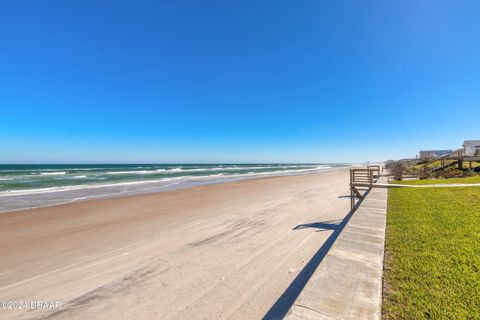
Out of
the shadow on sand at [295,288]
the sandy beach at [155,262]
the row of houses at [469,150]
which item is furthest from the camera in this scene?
the row of houses at [469,150]

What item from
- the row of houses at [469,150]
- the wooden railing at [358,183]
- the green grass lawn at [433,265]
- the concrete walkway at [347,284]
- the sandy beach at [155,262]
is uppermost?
the row of houses at [469,150]

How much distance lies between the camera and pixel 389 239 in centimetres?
462

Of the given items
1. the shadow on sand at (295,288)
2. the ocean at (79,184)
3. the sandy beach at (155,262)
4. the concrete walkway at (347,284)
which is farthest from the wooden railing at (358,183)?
the ocean at (79,184)

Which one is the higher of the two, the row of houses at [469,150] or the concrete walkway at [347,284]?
the row of houses at [469,150]

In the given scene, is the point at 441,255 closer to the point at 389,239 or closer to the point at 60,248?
the point at 389,239

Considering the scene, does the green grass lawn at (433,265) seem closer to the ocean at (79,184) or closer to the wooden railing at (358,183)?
the wooden railing at (358,183)

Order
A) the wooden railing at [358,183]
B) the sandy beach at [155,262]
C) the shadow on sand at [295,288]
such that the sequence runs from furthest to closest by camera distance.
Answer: the wooden railing at [358,183], the sandy beach at [155,262], the shadow on sand at [295,288]

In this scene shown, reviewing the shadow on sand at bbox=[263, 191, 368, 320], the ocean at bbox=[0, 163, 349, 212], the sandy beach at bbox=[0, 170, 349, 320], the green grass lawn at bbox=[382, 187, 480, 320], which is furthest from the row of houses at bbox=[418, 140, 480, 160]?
the ocean at bbox=[0, 163, 349, 212]

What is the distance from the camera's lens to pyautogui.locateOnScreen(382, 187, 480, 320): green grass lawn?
2451mm

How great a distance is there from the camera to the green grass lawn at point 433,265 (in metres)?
2.45

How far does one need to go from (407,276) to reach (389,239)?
5.54ft

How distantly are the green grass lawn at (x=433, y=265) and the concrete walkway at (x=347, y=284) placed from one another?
0.14 m

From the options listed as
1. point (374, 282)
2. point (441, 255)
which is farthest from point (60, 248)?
point (441, 255)

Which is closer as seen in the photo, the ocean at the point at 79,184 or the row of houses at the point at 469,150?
the ocean at the point at 79,184
